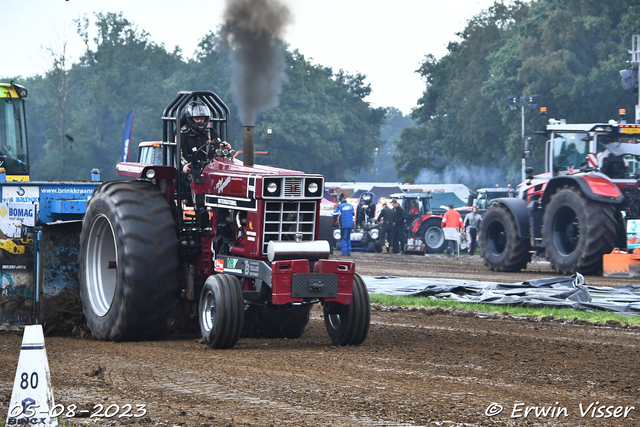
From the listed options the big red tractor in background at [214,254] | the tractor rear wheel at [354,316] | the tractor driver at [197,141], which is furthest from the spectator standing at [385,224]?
the tractor rear wheel at [354,316]

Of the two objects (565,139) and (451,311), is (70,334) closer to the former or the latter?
(451,311)

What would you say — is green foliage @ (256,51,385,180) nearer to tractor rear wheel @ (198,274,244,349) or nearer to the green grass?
the green grass

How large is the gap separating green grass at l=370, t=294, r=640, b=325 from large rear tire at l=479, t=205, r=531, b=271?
5.93 meters

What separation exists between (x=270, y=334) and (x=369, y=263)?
12.8 m

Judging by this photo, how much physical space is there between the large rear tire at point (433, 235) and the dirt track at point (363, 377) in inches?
760

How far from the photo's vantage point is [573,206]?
647 inches

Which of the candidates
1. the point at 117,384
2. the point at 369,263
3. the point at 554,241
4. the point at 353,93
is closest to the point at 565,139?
the point at 554,241

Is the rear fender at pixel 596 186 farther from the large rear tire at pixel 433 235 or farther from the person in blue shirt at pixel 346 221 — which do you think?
the large rear tire at pixel 433 235

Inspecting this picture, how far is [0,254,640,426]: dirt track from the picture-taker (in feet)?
16.2

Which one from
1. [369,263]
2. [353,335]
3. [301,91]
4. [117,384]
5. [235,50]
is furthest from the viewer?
[301,91]

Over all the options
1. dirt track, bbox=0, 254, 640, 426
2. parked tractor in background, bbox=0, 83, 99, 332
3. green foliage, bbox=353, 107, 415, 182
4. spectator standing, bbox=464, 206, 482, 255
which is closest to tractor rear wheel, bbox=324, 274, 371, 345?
dirt track, bbox=0, 254, 640, 426

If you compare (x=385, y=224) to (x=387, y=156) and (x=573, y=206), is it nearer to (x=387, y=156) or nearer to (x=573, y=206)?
(x=573, y=206)

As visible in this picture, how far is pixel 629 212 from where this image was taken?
16438 mm

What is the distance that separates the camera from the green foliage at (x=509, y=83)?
43438mm
